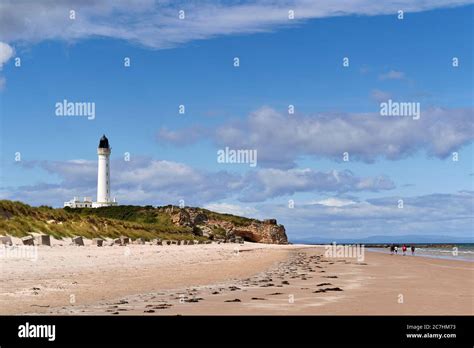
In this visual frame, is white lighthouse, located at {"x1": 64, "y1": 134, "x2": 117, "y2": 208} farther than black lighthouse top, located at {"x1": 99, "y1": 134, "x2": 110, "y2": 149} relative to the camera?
No

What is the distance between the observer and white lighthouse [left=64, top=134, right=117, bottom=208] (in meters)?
123

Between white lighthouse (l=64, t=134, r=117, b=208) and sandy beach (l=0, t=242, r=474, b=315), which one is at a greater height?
white lighthouse (l=64, t=134, r=117, b=208)

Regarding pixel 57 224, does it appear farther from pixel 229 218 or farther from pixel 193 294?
pixel 229 218

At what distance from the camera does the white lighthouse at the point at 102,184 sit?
123 metres

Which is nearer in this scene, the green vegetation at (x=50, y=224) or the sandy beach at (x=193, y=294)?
the sandy beach at (x=193, y=294)

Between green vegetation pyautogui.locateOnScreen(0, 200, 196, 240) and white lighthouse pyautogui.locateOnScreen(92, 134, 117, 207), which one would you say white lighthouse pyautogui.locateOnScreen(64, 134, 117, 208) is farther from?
green vegetation pyautogui.locateOnScreen(0, 200, 196, 240)

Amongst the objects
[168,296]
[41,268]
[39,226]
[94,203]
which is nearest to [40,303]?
[168,296]

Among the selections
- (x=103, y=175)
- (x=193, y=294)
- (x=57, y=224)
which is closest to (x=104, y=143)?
(x=103, y=175)

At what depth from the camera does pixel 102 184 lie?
127 m

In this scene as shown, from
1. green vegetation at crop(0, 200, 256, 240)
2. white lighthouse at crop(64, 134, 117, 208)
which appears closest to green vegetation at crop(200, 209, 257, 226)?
white lighthouse at crop(64, 134, 117, 208)

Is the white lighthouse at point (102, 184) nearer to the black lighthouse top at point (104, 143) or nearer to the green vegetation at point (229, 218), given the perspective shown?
the black lighthouse top at point (104, 143)

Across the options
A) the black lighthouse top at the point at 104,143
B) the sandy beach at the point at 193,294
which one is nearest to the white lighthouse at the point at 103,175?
the black lighthouse top at the point at 104,143
